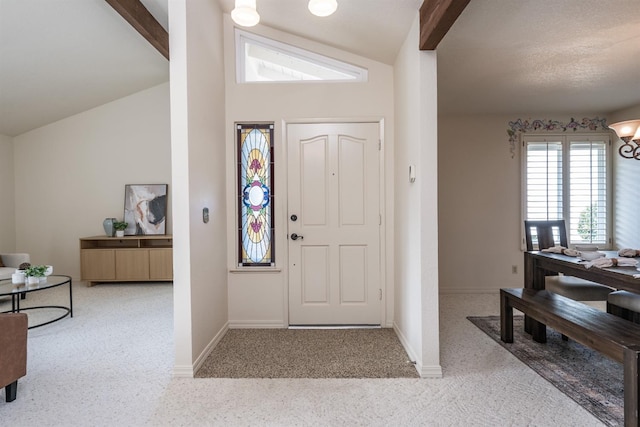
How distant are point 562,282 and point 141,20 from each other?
4.33 m

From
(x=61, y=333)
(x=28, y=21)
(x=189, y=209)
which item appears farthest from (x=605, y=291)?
(x=28, y=21)

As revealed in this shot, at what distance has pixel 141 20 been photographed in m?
2.52

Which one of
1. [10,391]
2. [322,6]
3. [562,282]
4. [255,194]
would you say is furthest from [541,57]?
[10,391]

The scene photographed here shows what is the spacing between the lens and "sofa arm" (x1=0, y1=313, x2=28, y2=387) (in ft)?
6.08

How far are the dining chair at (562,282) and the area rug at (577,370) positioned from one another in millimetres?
421

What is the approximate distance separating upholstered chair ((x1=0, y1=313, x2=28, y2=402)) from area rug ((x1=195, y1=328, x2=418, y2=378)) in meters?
1.06

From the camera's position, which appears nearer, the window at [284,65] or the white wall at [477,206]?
the window at [284,65]

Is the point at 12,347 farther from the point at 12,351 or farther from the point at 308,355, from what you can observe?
the point at 308,355

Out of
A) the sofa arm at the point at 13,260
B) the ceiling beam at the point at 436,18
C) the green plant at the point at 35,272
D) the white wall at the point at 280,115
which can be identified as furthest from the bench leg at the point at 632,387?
the sofa arm at the point at 13,260

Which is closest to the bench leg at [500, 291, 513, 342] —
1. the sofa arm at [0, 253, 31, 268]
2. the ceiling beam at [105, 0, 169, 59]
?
the ceiling beam at [105, 0, 169, 59]

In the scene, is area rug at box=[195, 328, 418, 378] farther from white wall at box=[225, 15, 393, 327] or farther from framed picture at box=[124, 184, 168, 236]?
framed picture at box=[124, 184, 168, 236]

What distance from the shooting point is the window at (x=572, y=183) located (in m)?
4.26

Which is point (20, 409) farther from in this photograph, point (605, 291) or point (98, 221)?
point (605, 291)

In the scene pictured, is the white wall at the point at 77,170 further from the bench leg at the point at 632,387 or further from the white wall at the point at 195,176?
the bench leg at the point at 632,387
